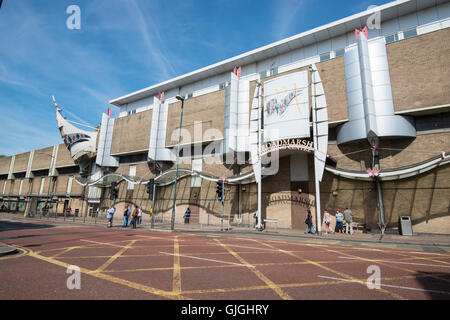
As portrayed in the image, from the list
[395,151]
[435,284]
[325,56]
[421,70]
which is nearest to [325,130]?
[395,151]

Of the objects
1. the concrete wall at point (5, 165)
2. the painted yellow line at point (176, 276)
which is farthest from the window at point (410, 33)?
the concrete wall at point (5, 165)

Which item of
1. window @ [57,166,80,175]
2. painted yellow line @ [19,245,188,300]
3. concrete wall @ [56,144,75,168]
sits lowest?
painted yellow line @ [19,245,188,300]

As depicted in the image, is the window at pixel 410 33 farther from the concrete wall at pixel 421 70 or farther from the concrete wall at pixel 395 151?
the concrete wall at pixel 395 151

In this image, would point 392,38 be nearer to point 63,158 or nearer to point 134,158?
point 134,158

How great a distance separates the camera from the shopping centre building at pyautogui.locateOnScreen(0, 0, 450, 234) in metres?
17.1

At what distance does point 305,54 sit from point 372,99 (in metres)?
9.86

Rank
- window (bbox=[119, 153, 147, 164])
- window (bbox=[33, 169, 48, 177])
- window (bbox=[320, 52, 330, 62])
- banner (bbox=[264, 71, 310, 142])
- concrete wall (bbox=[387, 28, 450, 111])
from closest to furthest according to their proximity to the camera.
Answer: concrete wall (bbox=[387, 28, 450, 111]) → banner (bbox=[264, 71, 310, 142]) → window (bbox=[320, 52, 330, 62]) → window (bbox=[119, 153, 147, 164]) → window (bbox=[33, 169, 48, 177])

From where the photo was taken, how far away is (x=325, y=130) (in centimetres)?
1894

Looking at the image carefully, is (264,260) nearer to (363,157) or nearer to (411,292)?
(411,292)

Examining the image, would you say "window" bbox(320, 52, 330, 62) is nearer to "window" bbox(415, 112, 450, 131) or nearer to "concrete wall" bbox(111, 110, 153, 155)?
"window" bbox(415, 112, 450, 131)

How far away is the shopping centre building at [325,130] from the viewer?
17141 mm

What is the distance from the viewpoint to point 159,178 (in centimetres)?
2731

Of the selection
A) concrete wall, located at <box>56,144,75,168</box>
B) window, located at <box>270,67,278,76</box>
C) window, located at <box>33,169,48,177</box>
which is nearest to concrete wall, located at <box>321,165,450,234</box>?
window, located at <box>270,67,278,76</box>
